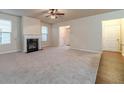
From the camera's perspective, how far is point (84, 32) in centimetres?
753

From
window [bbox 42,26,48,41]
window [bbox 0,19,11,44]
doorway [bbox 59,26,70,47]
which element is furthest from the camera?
doorway [bbox 59,26,70,47]

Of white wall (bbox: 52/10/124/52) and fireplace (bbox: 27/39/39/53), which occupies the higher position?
white wall (bbox: 52/10/124/52)

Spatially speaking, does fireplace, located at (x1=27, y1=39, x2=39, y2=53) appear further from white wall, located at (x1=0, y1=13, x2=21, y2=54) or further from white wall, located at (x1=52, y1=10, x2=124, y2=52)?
white wall, located at (x1=52, y1=10, x2=124, y2=52)

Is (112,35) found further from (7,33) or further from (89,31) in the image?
(7,33)

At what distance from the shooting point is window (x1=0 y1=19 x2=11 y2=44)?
258 inches

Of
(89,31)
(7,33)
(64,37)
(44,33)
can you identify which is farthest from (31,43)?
(64,37)

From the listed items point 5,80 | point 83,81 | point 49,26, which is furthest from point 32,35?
point 83,81

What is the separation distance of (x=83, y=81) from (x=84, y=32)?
5.32 meters

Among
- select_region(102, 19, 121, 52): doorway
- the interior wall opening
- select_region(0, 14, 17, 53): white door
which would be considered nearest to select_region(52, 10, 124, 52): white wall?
the interior wall opening

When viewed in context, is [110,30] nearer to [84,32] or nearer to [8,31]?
[84,32]

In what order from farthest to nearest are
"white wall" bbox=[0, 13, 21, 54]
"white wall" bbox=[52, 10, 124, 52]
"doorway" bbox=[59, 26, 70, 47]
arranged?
"doorway" bbox=[59, 26, 70, 47] < "white wall" bbox=[0, 13, 21, 54] < "white wall" bbox=[52, 10, 124, 52]

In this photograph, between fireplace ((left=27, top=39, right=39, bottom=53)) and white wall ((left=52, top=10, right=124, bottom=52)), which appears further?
fireplace ((left=27, top=39, right=39, bottom=53))

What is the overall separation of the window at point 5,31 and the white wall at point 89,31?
453 centimetres
